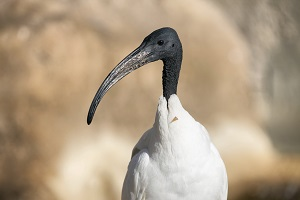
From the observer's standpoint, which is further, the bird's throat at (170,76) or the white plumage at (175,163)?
the bird's throat at (170,76)

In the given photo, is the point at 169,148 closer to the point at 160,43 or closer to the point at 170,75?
the point at 170,75

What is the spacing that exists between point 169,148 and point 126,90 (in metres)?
2.77

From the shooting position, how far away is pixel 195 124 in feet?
16.5

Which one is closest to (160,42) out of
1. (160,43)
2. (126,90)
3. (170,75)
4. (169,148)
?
(160,43)

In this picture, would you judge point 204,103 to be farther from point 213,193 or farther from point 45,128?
point 213,193

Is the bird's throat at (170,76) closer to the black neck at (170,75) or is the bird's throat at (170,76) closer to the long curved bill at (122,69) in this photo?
the black neck at (170,75)

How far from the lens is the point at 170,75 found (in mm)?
5094

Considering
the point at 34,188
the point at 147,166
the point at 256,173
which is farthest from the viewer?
the point at 256,173

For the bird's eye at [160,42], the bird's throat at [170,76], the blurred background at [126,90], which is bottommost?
the bird's throat at [170,76]

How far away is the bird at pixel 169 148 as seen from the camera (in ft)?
16.1

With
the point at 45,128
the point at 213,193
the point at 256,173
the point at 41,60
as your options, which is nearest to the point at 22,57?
the point at 41,60

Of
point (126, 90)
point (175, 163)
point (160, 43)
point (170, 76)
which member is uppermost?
point (126, 90)

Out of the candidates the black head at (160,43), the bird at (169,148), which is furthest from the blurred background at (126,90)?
the black head at (160,43)

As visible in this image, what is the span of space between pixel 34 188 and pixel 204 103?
5.78ft
